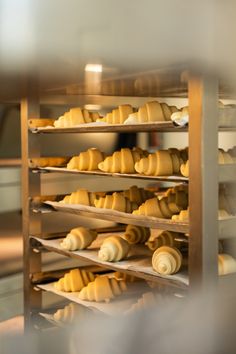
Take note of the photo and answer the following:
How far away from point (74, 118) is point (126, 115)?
13 cm

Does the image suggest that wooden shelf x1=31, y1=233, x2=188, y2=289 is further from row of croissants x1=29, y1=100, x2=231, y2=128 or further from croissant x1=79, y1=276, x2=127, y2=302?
row of croissants x1=29, y1=100, x2=231, y2=128

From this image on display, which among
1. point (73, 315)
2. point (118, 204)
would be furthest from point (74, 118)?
point (73, 315)

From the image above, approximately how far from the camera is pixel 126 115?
114 centimetres

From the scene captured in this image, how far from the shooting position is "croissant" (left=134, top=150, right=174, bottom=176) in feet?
3.65

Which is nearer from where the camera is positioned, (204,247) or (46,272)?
(204,247)

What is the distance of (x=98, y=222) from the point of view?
1.44 meters

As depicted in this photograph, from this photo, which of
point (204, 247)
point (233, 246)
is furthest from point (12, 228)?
point (233, 246)

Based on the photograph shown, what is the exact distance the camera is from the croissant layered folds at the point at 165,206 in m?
1.14

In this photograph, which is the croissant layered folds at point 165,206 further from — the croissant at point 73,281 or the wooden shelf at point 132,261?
the croissant at point 73,281

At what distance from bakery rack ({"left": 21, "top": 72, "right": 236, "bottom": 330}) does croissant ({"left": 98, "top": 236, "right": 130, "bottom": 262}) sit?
0.07 feet

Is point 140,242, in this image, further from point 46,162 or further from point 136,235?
point 46,162

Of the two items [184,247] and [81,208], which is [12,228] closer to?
[81,208]

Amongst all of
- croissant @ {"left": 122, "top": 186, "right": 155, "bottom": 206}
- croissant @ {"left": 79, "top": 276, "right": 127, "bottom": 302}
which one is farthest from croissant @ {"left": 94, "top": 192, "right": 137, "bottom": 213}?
croissant @ {"left": 79, "top": 276, "right": 127, "bottom": 302}

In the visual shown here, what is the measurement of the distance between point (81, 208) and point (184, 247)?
25 centimetres
